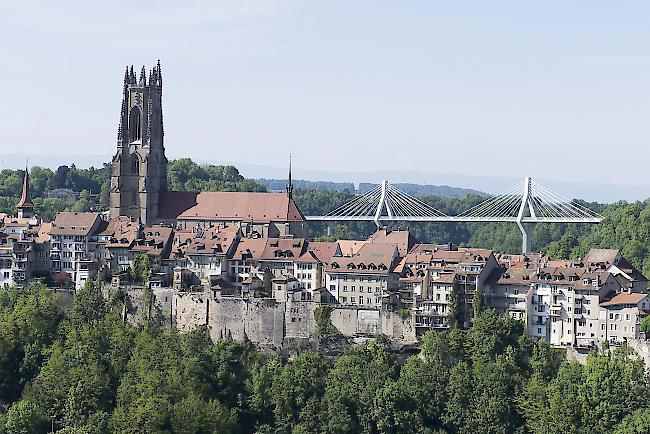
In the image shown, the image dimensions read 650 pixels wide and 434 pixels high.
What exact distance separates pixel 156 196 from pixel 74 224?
290 inches

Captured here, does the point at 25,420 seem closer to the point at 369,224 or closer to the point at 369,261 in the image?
the point at 369,261

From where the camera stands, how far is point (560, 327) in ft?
212

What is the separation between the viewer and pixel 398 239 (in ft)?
242

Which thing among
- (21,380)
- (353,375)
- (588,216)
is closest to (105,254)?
(21,380)

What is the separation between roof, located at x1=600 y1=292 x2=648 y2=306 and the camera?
63.0 meters

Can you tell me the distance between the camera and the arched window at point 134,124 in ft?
269

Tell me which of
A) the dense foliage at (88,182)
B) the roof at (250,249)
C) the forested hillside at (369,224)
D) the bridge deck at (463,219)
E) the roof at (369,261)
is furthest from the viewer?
the dense foliage at (88,182)

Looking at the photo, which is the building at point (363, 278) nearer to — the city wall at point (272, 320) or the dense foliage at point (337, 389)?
the city wall at point (272, 320)

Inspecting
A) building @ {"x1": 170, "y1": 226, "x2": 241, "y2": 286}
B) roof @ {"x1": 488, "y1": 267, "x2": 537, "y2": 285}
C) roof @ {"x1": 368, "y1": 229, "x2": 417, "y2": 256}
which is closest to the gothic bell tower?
building @ {"x1": 170, "y1": 226, "x2": 241, "y2": 286}

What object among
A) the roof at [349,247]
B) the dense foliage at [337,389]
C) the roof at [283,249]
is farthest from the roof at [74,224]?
the roof at [349,247]

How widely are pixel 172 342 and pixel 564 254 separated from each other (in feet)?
104

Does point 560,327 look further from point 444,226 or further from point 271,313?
point 444,226

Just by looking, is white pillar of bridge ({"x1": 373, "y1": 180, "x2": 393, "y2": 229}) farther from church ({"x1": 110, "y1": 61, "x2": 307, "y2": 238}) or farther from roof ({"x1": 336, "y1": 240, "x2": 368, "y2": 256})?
roof ({"x1": 336, "y1": 240, "x2": 368, "y2": 256})

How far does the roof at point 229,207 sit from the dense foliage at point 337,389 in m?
14.0
